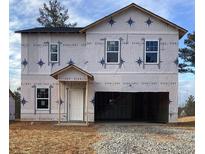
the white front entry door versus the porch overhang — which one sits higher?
the porch overhang

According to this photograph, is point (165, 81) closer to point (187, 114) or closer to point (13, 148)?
point (187, 114)

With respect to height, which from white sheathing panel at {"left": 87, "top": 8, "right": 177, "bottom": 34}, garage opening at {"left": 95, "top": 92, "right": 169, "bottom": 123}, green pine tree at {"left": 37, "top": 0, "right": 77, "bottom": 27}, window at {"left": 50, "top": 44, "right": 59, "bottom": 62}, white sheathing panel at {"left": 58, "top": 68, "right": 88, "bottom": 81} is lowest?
garage opening at {"left": 95, "top": 92, "right": 169, "bottom": 123}

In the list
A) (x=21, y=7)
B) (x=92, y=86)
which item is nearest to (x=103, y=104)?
(x=92, y=86)

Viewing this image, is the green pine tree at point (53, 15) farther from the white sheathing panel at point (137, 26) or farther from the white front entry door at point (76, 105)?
the white front entry door at point (76, 105)

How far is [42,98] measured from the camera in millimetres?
13977

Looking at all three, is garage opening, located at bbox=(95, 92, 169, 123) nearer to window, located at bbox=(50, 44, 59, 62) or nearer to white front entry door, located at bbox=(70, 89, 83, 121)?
white front entry door, located at bbox=(70, 89, 83, 121)

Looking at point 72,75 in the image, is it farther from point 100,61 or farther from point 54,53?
point 54,53

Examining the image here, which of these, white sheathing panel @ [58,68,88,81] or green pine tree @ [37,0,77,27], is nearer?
white sheathing panel @ [58,68,88,81]

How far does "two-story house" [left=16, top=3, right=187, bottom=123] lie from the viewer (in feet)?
44.6

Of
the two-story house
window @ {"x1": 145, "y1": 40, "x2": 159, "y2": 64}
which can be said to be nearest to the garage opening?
the two-story house

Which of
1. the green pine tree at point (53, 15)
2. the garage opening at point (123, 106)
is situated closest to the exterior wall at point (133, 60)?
the garage opening at point (123, 106)

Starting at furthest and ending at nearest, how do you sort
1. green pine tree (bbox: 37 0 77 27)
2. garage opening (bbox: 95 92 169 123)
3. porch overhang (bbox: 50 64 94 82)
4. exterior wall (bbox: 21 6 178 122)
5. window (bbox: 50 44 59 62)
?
1. green pine tree (bbox: 37 0 77 27)
2. garage opening (bbox: 95 92 169 123)
3. window (bbox: 50 44 59 62)
4. exterior wall (bbox: 21 6 178 122)
5. porch overhang (bbox: 50 64 94 82)

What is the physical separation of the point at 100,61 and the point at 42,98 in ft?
10.2

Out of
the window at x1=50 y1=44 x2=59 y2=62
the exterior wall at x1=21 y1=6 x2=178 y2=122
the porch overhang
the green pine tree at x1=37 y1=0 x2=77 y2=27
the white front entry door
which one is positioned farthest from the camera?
the green pine tree at x1=37 y1=0 x2=77 y2=27
